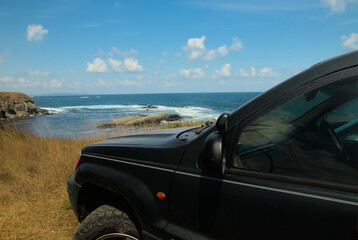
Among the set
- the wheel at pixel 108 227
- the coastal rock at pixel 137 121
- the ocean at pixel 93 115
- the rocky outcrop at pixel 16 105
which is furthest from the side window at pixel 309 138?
the rocky outcrop at pixel 16 105

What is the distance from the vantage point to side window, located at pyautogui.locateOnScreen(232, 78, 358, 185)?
1.21 metres

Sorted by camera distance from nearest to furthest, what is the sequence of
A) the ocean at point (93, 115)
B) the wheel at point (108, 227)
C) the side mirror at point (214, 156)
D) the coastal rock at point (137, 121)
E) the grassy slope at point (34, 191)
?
the side mirror at point (214, 156) → the wheel at point (108, 227) → the grassy slope at point (34, 191) → the ocean at point (93, 115) → the coastal rock at point (137, 121)

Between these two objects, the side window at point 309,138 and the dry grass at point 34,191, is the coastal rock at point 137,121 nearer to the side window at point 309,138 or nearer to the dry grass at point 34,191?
the dry grass at point 34,191

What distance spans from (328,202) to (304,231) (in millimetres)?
174

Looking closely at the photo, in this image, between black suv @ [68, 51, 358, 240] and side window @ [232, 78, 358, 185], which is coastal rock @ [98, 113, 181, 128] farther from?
side window @ [232, 78, 358, 185]

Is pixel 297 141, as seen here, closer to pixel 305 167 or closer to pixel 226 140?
pixel 305 167

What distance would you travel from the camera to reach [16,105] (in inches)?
1617

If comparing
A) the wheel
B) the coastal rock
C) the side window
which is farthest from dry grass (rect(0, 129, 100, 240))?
the coastal rock

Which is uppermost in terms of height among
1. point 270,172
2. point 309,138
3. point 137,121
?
point 309,138

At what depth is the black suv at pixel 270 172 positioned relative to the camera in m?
1.16

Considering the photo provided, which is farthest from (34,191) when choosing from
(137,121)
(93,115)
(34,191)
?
(93,115)

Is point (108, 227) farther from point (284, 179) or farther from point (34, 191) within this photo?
point (34, 191)

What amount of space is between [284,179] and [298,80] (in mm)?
528

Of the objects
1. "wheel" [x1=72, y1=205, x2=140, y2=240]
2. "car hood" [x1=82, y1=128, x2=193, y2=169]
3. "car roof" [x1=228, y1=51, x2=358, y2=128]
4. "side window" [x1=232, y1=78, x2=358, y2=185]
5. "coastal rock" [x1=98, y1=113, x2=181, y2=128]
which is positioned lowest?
"coastal rock" [x1=98, y1=113, x2=181, y2=128]
